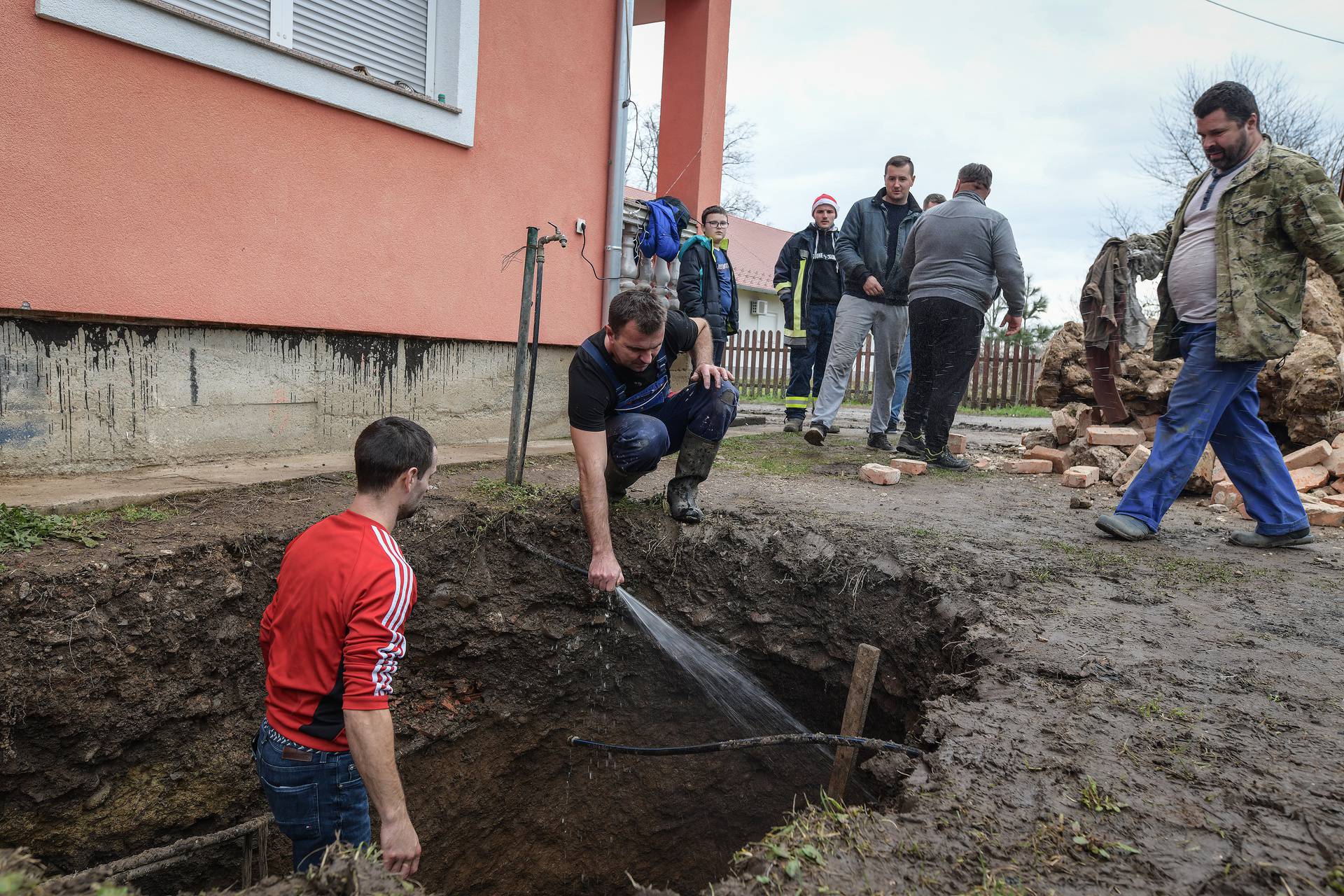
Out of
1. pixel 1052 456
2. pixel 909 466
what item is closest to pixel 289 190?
pixel 909 466

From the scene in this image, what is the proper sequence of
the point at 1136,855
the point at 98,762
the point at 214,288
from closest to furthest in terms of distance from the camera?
the point at 1136,855, the point at 98,762, the point at 214,288

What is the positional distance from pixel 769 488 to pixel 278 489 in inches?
111

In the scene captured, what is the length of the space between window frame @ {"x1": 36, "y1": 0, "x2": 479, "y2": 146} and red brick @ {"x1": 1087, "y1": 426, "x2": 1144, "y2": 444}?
5.28 m

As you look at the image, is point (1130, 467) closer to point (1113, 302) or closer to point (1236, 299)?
point (1113, 302)

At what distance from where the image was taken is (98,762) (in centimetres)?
337

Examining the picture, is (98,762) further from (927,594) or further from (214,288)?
(927,594)

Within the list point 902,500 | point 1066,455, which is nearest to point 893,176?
point 1066,455

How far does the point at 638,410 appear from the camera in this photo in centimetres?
415

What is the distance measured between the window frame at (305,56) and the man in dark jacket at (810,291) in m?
3.37

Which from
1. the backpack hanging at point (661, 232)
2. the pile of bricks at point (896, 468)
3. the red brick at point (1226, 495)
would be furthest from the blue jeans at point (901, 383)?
the red brick at point (1226, 495)

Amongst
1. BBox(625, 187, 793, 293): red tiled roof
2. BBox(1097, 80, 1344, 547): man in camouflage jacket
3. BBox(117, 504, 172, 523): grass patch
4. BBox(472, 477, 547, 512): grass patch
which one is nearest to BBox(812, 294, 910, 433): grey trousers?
BBox(1097, 80, 1344, 547): man in camouflage jacket

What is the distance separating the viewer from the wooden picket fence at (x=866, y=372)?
622 inches

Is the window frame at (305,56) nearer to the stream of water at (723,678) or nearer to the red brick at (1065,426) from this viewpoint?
the stream of water at (723,678)

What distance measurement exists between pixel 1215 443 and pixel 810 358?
405 centimetres
